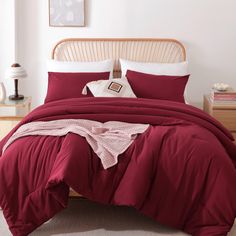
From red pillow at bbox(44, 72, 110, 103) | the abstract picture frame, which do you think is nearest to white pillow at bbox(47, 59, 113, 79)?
red pillow at bbox(44, 72, 110, 103)

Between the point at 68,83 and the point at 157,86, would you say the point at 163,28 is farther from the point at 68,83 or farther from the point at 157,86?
the point at 68,83

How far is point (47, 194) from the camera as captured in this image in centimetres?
330

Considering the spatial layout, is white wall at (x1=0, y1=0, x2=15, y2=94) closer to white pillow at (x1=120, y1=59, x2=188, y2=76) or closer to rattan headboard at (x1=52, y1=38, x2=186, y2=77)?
rattan headboard at (x1=52, y1=38, x2=186, y2=77)

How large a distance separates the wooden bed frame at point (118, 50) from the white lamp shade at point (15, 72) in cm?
46

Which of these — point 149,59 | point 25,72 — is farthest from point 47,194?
point 149,59

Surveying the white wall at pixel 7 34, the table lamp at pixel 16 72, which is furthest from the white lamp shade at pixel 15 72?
the white wall at pixel 7 34

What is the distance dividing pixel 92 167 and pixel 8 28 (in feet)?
8.26

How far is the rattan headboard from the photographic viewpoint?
17.5 ft

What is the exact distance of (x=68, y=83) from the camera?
15.6 feet

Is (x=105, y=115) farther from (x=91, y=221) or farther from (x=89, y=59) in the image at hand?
(x=89, y=59)

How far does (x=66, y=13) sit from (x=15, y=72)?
858 millimetres

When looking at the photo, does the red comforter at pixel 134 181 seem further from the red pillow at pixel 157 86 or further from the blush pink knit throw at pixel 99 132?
the red pillow at pixel 157 86

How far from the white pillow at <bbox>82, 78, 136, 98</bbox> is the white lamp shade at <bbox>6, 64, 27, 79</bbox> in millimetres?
726

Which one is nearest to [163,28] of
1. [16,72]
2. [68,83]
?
[68,83]
